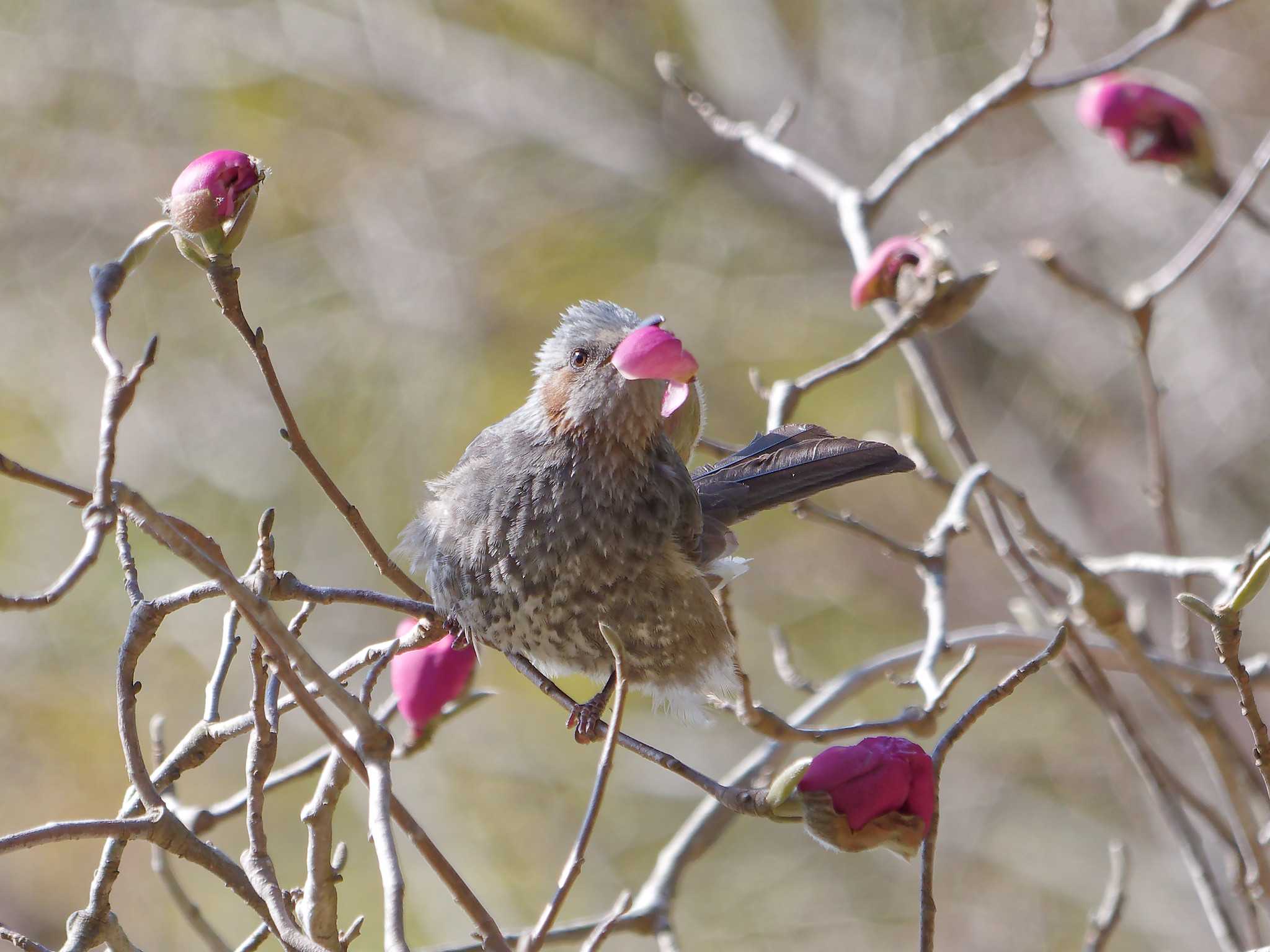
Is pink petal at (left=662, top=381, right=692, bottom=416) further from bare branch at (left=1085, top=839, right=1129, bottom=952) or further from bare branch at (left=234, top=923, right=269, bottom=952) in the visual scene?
bare branch at (left=1085, top=839, right=1129, bottom=952)

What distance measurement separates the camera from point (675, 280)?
7953 mm

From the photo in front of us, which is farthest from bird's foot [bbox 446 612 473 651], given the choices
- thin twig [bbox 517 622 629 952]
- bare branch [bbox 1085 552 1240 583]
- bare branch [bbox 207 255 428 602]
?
bare branch [bbox 1085 552 1240 583]

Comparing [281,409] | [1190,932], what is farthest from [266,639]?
[1190,932]

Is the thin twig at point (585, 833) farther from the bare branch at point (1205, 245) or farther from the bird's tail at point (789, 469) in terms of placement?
the bare branch at point (1205, 245)

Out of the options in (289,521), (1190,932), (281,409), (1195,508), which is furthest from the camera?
(289,521)

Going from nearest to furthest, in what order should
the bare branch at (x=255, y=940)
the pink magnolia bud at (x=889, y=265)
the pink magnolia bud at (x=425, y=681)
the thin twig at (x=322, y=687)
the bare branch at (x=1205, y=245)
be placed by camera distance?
the thin twig at (x=322, y=687) → the bare branch at (x=255, y=940) → the pink magnolia bud at (x=425, y=681) → the pink magnolia bud at (x=889, y=265) → the bare branch at (x=1205, y=245)

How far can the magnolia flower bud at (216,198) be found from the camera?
1688mm

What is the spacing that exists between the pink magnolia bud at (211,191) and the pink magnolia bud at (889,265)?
4.12ft

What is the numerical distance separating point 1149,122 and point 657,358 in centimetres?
171

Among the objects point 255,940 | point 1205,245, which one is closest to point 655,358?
point 255,940

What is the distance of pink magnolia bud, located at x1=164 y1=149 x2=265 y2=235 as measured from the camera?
66.4 inches


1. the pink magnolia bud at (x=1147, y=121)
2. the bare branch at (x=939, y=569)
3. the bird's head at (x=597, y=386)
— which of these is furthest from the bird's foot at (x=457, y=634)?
the pink magnolia bud at (x=1147, y=121)

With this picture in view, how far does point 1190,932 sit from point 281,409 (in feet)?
20.0

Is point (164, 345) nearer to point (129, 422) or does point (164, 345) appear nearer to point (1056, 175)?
point (129, 422)
